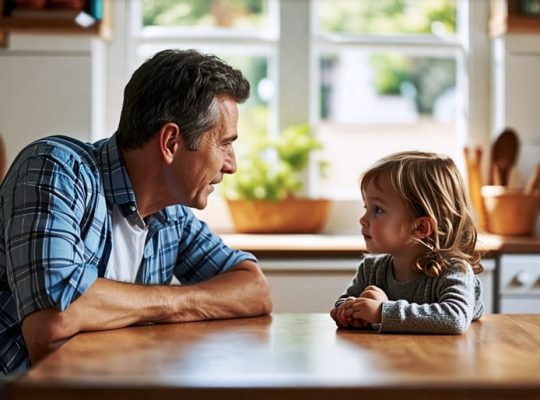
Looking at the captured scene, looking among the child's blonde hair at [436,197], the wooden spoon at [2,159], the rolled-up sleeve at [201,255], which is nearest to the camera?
the child's blonde hair at [436,197]

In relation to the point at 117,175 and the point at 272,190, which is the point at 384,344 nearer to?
the point at 117,175

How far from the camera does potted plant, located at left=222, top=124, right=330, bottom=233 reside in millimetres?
4020

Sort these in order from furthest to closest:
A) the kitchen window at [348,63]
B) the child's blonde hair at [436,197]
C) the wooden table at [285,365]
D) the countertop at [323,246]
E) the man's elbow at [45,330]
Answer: the kitchen window at [348,63] < the countertop at [323,246] < the child's blonde hair at [436,197] < the man's elbow at [45,330] < the wooden table at [285,365]

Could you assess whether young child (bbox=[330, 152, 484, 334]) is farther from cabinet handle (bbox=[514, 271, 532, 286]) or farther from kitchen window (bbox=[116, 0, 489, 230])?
kitchen window (bbox=[116, 0, 489, 230])

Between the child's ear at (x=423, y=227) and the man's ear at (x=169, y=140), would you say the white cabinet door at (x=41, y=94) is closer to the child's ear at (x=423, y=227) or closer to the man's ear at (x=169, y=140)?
the man's ear at (x=169, y=140)

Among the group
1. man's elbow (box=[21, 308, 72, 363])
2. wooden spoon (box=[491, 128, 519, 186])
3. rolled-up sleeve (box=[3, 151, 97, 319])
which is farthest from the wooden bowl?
man's elbow (box=[21, 308, 72, 363])

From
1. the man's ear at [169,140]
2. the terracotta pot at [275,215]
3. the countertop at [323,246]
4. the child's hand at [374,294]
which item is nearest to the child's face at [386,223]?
the child's hand at [374,294]

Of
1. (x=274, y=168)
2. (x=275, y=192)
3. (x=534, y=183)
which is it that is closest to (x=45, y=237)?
(x=275, y=192)

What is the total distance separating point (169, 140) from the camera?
86.3 inches

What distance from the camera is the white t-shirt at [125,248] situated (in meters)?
2.17

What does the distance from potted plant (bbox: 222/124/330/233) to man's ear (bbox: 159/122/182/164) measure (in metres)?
1.80

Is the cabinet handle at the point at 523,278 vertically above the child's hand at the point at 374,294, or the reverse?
the child's hand at the point at 374,294

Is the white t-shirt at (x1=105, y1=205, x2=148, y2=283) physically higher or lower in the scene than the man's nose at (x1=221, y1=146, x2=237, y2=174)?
lower

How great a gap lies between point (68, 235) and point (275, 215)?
218 centimetres
